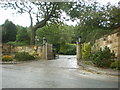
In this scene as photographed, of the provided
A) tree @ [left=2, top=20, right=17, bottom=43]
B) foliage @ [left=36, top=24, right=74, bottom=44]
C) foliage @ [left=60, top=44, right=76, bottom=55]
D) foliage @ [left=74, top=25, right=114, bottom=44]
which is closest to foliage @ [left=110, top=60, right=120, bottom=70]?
foliage @ [left=74, top=25, right=114, bottom=44]

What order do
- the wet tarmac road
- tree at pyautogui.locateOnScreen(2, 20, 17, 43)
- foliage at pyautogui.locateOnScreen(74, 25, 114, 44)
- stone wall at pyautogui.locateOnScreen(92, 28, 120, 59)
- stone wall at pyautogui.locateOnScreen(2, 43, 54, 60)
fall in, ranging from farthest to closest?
tree at pyautogui.locateOnScreen(2, 20, 17, 43)
stone wall at pyautogui.locateOnScreen(2, 43, 54, 60)
foliage at pyautogui.locateOnScreen(74, 25, 114, 44)
stone wall at pyautogui.locateOnScreen(92, 28, 120, 59)
the wet tarmac road

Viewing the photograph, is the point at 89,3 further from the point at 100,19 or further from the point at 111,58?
the point at 111,58

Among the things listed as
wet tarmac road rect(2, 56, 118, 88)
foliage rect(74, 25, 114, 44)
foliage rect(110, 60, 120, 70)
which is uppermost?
foliage rect(74, 25, 114, 44)

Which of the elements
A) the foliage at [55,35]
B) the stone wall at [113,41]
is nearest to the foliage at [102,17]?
the stone wall at [113,41]

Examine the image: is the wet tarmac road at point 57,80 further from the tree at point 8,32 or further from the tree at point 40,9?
the tree at point 8,32

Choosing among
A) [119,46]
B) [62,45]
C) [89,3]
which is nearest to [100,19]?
[119,46]

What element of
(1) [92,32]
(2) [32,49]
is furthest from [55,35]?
(1) [92,32]

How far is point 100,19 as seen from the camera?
311 inches

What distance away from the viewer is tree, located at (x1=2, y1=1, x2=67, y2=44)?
52.6 feet

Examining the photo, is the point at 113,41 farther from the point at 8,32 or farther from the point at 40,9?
the point at 8,32

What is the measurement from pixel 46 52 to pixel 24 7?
5.88 m

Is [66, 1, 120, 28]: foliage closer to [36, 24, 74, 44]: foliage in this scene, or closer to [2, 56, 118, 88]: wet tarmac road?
[2, 56, 118, 88]: wet tarmac road

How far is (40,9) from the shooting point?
16.8m

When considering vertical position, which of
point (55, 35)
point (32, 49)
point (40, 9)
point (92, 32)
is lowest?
point (32, 49)
